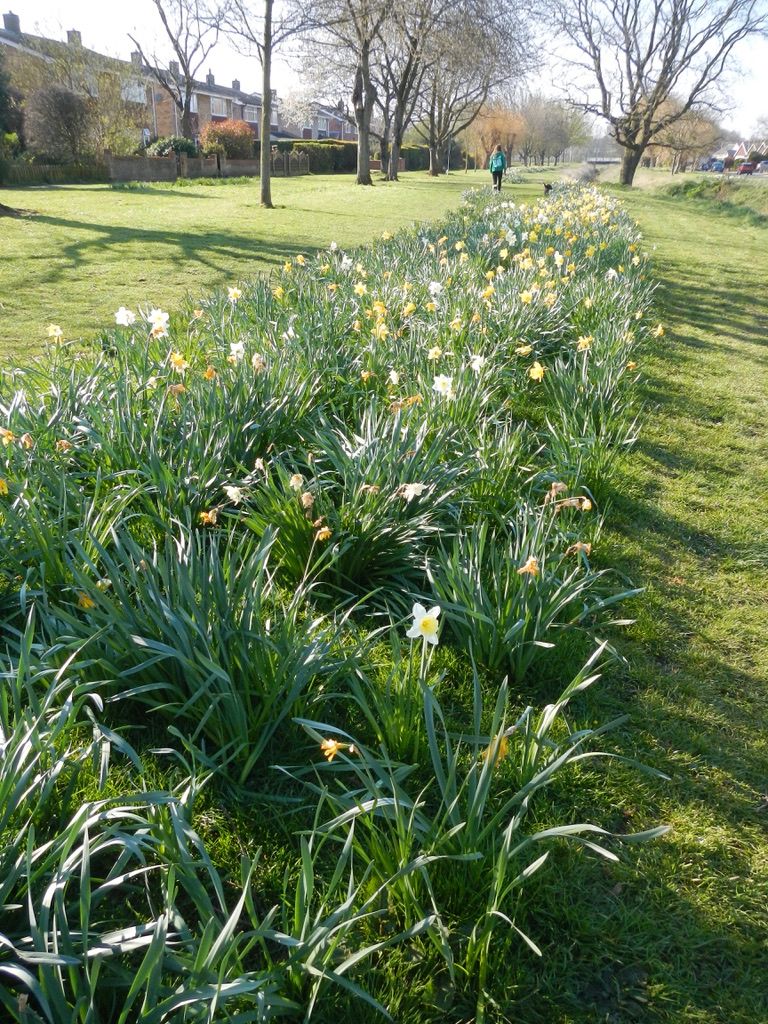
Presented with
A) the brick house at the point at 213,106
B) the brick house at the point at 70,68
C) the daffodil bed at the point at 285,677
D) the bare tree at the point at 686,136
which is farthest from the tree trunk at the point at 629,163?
the daffodil bed at the point at 285,677

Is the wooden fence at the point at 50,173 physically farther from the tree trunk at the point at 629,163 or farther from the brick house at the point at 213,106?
the brick house at the point at 213,106

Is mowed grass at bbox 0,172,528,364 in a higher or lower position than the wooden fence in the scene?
lower

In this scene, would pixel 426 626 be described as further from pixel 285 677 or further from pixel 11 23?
pixel 11 23

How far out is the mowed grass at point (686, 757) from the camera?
4.86ft

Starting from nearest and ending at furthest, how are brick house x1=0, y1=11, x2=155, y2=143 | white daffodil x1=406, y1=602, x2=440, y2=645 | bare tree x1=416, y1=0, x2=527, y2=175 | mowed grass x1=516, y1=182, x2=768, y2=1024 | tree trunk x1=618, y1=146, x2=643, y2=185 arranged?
mowed grass x1=516, y1=182, x2=768, y2=1024 < white daffodil x1=406, y1=602, x2=440, y2=645 < bare tree x1=416, y1=0, x2=527, y2=175 < brick house x1=0, y1=11, x2=155, y2=143 < tree trunk x1=618, y1=146, x2=643, y2=185

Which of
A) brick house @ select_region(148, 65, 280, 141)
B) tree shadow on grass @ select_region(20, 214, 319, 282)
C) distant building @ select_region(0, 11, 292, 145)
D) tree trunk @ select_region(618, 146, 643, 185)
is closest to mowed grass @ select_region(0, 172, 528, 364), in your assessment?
tree shadow on grass @ select_region(20, 214, 319, 282)

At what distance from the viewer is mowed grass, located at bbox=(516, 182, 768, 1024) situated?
58.3 inches

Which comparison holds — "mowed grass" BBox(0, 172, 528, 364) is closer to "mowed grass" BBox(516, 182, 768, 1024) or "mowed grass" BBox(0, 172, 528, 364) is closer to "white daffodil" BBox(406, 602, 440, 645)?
"white daffodil" BBox(406, 602, 440, 645)

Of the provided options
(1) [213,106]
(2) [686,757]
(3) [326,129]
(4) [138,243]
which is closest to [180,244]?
(4) [138,243]

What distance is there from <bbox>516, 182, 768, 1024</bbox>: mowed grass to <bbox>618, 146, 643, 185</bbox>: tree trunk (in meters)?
35.5

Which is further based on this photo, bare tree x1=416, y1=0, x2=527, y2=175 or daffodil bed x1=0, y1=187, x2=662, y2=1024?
bare tree x1=416, y1=0, x2=527, y2=175

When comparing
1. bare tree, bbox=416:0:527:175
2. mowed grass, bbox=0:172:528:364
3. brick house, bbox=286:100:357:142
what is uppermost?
brick house, bbox=286:100:357:142

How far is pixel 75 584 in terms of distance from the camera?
225cm

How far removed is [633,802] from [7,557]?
203 centimetres
